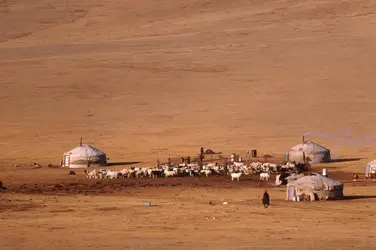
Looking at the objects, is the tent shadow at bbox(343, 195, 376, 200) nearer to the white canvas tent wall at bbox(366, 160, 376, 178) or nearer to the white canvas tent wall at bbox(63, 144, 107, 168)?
the white canvas tent wall at bbox(366, 160, 376, 178)

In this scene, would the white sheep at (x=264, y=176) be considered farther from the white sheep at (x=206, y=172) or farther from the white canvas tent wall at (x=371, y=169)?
the white canvas tent wall at (x=371, y=169)

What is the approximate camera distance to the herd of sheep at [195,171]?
4031 centimetres

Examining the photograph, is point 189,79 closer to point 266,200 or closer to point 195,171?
point 195,171

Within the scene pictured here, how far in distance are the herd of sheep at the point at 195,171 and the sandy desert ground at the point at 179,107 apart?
1.50m

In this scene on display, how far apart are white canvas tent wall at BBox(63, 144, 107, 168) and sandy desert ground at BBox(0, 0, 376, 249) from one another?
1.64m

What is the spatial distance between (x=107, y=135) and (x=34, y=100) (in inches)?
457

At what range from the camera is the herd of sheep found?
132 feet

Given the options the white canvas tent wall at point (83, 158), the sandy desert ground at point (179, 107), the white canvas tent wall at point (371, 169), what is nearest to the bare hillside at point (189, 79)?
the sandy desert ground at point (179, 107)

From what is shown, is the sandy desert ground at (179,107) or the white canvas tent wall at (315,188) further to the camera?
the white canvas tent wall at (315,188)

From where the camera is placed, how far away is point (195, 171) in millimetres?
40781

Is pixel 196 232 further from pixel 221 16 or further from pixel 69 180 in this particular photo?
pixel 221 16

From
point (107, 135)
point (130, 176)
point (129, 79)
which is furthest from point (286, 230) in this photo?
point (129, 79)

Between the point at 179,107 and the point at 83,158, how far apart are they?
17979 mm

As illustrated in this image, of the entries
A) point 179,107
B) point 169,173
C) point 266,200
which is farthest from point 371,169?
point 179,107
